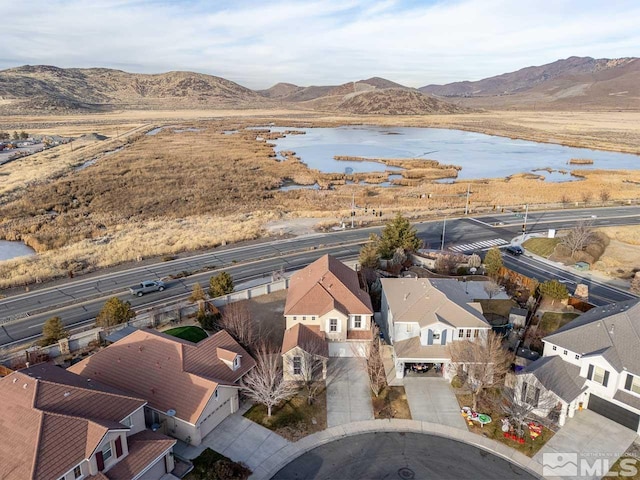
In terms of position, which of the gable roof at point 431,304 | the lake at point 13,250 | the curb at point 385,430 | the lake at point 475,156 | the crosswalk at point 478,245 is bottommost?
the curb at point 385,430

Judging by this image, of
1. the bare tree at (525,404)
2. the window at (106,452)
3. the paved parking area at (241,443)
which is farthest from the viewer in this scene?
the bare tree at (525,404)

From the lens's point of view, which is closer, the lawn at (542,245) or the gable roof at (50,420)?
the gable roof at (50,420)

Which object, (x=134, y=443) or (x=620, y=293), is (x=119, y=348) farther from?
(x=620, y=293)

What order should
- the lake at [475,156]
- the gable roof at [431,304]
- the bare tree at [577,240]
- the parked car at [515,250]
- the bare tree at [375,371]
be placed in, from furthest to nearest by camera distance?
1. the lake at [475,156]
2. the parked car at [515,250]
3. the bare tree at [577,240]
4. the gable roof at [431,304]
5. the bare tree at [375,371]

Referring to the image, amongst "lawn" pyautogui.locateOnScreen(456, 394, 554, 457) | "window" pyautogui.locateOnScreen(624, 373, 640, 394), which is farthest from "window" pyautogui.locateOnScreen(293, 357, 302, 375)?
"window" pyautogui.locateOnScreen(624, 373, 640, 394)

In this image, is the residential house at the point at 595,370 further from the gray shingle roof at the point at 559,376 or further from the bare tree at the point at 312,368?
the bare tree at the point at 312,368

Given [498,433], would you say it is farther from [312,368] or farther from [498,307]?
[498,307]

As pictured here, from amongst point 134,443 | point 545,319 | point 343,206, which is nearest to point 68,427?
point 134,443

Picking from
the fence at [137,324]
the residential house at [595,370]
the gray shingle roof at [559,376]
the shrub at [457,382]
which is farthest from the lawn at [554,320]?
the fence at [137,324]
